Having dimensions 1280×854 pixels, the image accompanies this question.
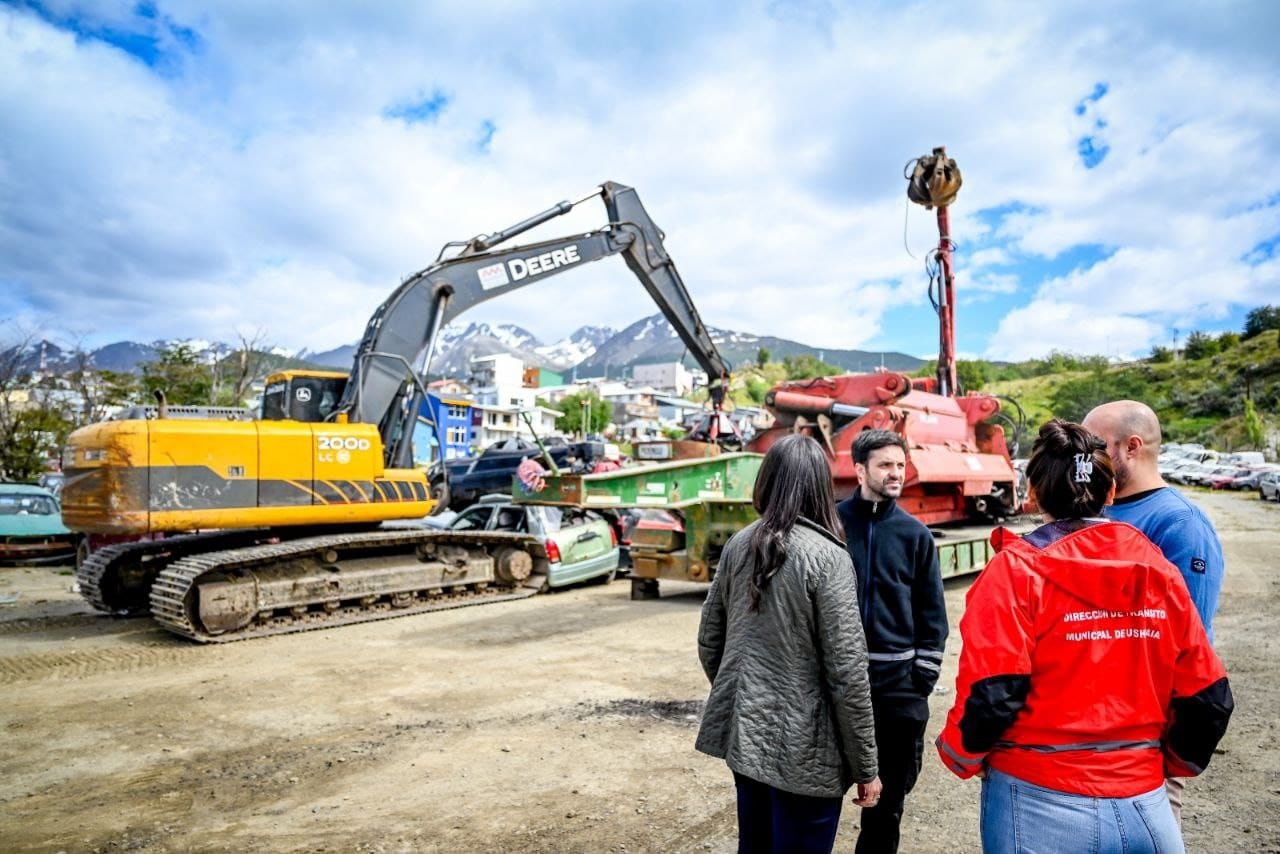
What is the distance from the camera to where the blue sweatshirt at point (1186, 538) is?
95.1 inches

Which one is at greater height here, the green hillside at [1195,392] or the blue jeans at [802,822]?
the green hillside at [1195,392]

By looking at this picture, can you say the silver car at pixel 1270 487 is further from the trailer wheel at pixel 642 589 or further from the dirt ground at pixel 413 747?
the trailer wheel at pixel 642 589

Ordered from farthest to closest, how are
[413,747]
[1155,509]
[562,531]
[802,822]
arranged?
[562,531] < [413,747] < [1155,509] < [802,822]

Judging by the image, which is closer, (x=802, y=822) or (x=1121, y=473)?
(x=802, y=822)

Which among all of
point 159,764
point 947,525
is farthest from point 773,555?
point 947,525

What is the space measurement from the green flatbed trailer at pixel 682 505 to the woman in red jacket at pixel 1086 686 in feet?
22.7

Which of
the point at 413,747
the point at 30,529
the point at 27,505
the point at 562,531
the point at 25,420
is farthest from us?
the point at 25,420

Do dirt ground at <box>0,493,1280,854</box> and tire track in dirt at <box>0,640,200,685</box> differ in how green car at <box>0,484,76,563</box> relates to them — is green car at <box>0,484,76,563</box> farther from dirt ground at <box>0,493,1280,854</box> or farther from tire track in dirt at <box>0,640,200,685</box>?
tire track in dirt at <box>0,640,200,685</box>

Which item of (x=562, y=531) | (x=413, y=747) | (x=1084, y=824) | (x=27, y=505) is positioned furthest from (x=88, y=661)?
(x=27, y=505)

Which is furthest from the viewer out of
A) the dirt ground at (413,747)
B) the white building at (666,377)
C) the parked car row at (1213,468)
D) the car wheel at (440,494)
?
the white building at (666,377)

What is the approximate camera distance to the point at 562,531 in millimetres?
11312

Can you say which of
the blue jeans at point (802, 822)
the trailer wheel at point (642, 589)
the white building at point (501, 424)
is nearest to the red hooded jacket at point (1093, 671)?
the blue jeans at point (802, 822)

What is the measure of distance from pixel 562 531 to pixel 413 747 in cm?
633

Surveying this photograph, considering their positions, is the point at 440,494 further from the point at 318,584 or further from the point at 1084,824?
the point at 1084,824
